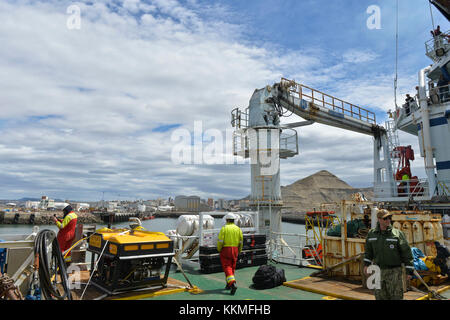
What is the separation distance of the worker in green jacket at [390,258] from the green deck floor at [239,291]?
195 centimetres

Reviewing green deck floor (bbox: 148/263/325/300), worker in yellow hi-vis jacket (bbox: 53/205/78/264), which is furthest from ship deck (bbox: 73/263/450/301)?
worker in yellow hi-vis jacket (bbox: 53/205/78/264)

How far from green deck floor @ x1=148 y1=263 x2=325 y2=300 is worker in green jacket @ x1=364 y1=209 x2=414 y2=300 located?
1.95m

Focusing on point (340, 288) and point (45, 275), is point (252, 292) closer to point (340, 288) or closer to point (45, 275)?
point (340, 288)

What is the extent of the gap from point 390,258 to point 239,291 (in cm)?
323

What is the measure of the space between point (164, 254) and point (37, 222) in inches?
2976

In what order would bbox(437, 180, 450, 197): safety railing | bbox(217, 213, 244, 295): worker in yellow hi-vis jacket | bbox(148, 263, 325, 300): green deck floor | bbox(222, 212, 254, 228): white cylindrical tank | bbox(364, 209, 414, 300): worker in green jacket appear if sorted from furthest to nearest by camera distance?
bbox(437, 180, 450, 197): safety railing
bbox(222, 212, 254, 228): white cylindrical tank
bbox(217, 213, 244, 295): worker in yellow hi-vis jacket
bbox(148, 263, 325, 300): green deck floor
bbox(364, 209, 414, 300): worker in green jacket

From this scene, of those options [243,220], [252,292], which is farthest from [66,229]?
[243,220]

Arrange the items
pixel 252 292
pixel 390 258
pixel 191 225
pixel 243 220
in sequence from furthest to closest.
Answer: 1. pixel 243 220
2. pixel 191 225
3. pixel 252 292
4. pixel 390 258

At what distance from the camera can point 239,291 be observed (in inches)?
246

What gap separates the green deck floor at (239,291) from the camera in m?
5.78

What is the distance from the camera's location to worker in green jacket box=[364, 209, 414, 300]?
13.4 feet

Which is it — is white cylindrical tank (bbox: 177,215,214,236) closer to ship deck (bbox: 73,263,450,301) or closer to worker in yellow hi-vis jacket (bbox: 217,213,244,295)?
ship deck (bbox: 73,263,450,301)
